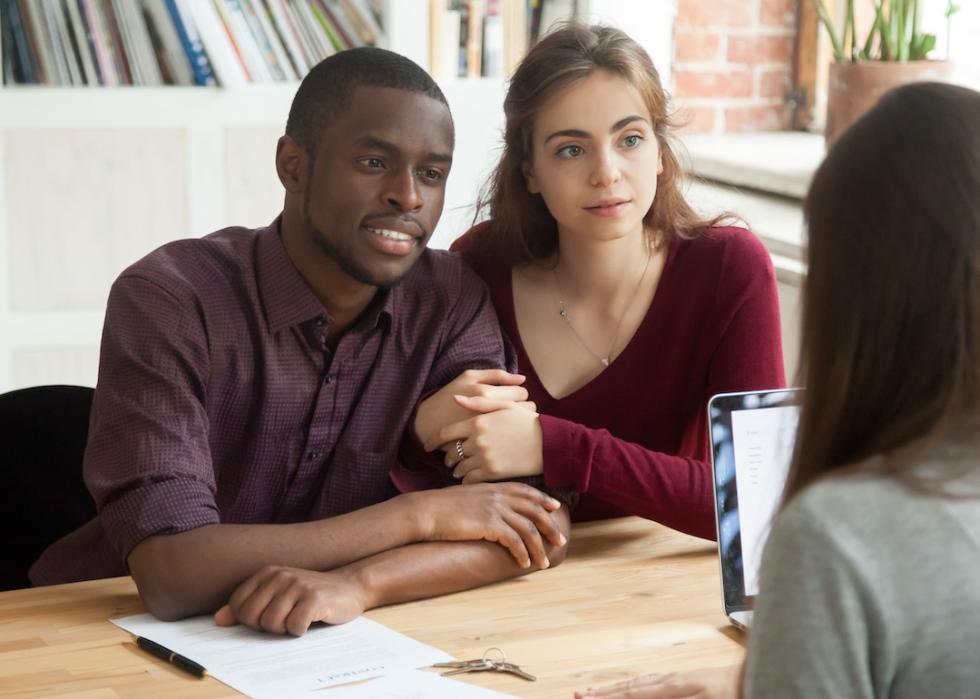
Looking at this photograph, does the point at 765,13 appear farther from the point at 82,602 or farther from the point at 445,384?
the point at 82,602

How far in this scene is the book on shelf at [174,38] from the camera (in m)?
2.98

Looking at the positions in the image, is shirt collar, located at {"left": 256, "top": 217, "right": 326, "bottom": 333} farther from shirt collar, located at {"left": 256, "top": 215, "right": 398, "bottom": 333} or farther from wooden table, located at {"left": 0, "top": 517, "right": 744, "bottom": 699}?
wooden table, located at {"left": 0, "top": 517, "right": 744, "bottom": 699}

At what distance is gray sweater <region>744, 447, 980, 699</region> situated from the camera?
764 millimetres

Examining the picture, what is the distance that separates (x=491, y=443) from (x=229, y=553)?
39 centimetres

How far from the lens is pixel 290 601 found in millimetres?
1467

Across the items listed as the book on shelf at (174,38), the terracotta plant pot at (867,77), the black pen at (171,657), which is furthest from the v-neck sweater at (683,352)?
the book on shelf at (174,38)

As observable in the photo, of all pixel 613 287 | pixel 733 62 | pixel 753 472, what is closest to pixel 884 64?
pixel 733 62

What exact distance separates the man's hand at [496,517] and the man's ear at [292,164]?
465 millimetres

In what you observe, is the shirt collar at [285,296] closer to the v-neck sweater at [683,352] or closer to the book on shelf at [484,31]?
the v-neck sweater at [683,352]

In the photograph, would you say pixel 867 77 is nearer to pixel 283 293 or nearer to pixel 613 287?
pixel 613 287

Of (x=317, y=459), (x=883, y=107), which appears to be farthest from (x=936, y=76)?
(x=883, y=107)

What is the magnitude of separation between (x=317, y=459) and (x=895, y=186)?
1.11 metres

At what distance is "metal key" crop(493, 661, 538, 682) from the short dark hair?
2.52 feet

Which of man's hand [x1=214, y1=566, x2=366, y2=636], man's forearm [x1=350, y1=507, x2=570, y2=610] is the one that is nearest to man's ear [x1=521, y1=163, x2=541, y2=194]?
man's forearm [x1=350, y1=507, x2=570, y2=610]
